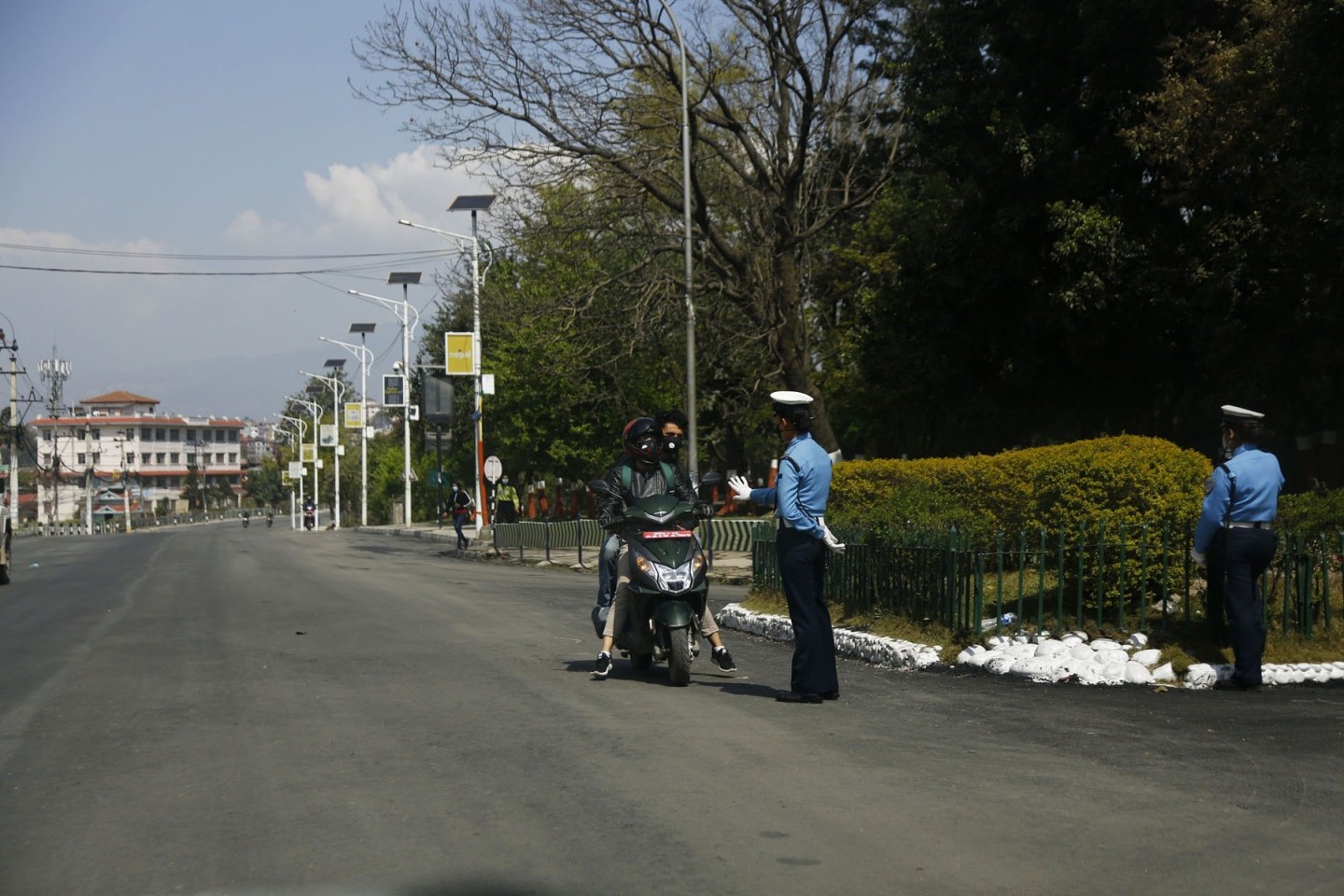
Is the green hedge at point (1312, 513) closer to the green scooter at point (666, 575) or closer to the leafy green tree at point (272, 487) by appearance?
the green scooter at point (666, 575)

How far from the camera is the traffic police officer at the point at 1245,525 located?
951cm

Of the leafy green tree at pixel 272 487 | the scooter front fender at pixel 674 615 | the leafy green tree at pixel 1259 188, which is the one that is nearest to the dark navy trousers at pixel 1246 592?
the scooter front fender at pixel 674 615

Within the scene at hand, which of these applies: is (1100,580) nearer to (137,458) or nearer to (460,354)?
(460,354)

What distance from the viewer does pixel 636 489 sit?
1035 centimetres

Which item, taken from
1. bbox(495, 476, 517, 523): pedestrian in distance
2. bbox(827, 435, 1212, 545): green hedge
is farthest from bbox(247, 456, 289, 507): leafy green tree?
bbox(827, 435, 1212, 545): green hedge

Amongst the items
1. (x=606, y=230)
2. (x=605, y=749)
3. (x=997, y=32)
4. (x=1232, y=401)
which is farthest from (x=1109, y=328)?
(x=605, y=749)

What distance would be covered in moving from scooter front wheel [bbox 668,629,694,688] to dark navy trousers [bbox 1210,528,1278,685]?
3531 millimetres

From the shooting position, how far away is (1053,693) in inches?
382

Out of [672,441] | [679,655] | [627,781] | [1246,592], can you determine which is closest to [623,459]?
[672,441]

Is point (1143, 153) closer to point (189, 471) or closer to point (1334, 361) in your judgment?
point (1334, 361)

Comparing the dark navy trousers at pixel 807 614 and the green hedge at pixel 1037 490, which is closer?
the dark navy trousers at pixel 807 614

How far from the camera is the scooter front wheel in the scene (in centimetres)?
981

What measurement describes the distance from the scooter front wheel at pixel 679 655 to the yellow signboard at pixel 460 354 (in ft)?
119

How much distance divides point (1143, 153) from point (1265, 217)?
2267 millimetres
